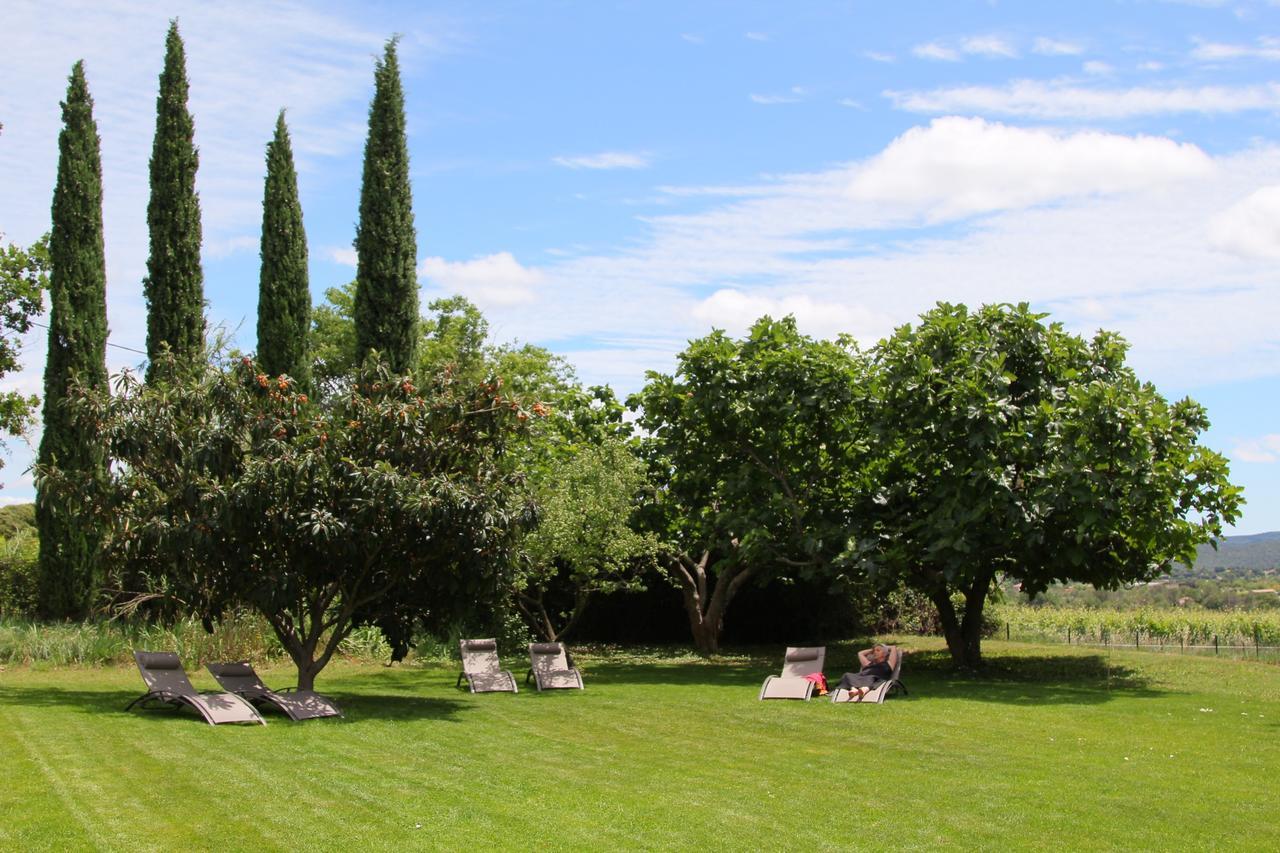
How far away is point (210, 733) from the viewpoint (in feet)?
41.8

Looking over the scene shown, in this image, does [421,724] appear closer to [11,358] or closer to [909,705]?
[909,705]

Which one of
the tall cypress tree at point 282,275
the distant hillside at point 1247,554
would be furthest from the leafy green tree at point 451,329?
the distant hillside at point 1247,554

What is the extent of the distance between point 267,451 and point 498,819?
7358mm

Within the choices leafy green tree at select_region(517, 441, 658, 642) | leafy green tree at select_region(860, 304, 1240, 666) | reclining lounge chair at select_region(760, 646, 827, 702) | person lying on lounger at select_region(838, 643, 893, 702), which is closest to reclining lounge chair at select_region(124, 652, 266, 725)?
reclining lounge chair at select_region(760, 646, 827, 702)

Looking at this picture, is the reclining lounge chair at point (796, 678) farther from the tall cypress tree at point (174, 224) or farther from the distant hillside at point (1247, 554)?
the distant hillside at point (1247, 554)

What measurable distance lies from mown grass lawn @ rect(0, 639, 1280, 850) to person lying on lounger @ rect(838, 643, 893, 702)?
0.63m

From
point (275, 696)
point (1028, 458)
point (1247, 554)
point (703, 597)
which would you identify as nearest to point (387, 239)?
point (703, 597)

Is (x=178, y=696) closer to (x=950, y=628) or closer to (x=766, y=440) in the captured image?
(x=766, y=440)

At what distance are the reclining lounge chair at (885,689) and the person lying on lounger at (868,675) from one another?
6 centimetres

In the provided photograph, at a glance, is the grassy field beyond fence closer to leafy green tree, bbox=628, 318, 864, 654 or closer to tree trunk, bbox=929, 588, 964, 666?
tree trunk, bbox=929, 588, 964, 666

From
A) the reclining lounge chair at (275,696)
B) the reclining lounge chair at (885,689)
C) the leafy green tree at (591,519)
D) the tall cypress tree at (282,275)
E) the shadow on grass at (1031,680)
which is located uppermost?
the tall cypress tree at (282,275)

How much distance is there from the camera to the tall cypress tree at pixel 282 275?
26.4 metres

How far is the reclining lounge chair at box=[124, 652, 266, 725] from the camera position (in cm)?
1358

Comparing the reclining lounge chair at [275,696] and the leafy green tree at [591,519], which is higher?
the leafy green tree at [591,519]
